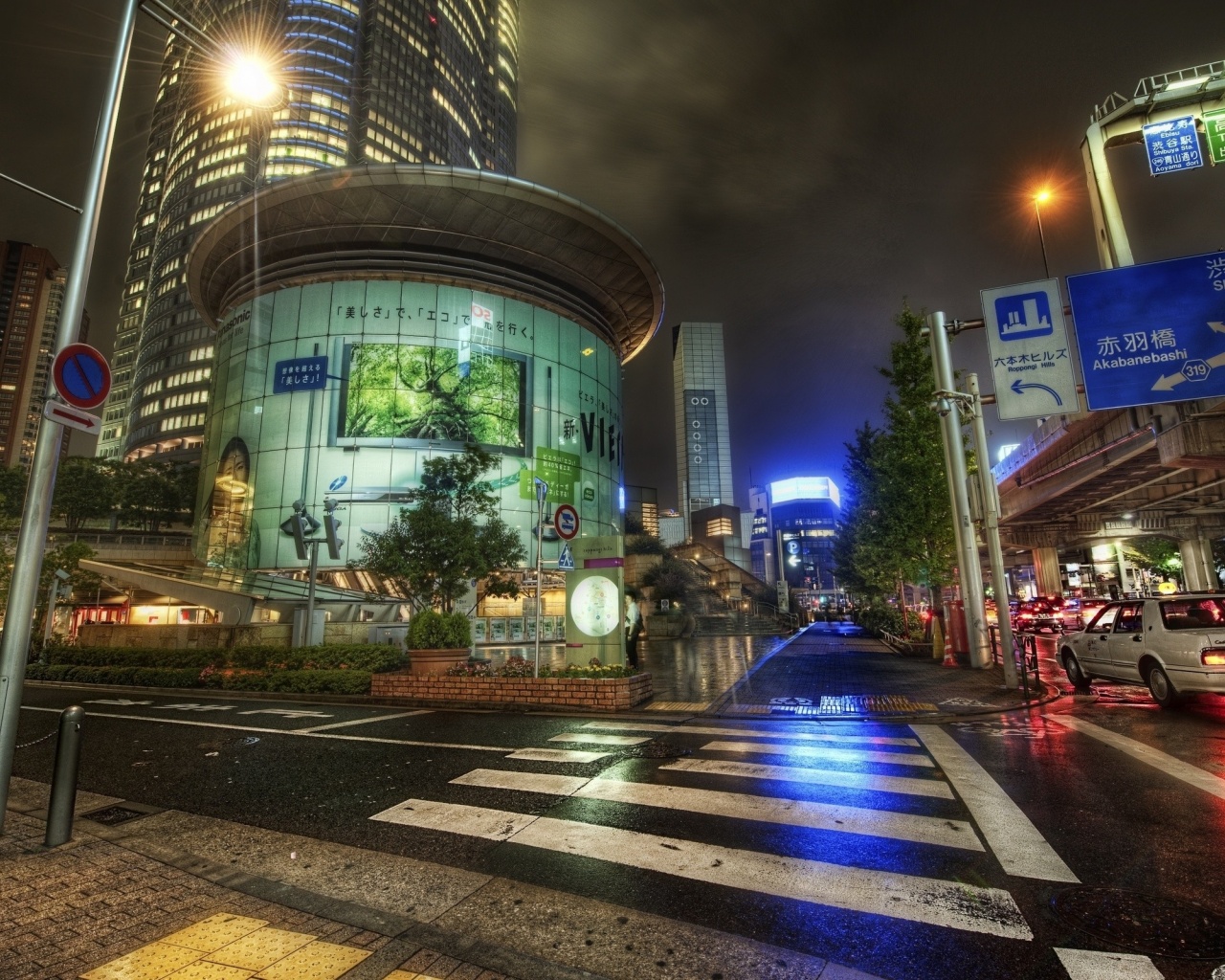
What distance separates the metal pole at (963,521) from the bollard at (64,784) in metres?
17.6

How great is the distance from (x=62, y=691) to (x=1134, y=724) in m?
24.9

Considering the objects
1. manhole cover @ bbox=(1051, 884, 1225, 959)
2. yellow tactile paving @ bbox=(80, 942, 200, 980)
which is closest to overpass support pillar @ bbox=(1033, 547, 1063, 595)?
manhole cover @ bbox=(1051, 884, 1225, 959)

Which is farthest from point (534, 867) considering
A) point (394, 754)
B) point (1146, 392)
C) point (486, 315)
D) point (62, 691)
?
point (486, 315)

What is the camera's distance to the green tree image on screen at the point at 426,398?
41.9 m

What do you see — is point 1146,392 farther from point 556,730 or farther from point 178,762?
point 178,762

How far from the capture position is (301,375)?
140ft

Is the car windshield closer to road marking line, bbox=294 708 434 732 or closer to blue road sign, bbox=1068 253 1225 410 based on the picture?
blue road sign, bbox=1068 253 1225 410

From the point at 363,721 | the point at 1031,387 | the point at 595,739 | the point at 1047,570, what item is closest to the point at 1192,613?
the point at 1031,387

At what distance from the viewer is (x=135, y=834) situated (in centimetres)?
510

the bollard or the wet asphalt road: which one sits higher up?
the bollard

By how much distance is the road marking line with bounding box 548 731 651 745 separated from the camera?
855 cm

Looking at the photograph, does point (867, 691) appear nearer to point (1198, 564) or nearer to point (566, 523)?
point (566, 523)

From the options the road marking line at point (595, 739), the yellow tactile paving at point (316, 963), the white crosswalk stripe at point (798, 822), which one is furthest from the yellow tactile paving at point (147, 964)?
the road marking line at point (595, 739)

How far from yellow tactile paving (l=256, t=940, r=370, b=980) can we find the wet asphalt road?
1.26 metres
